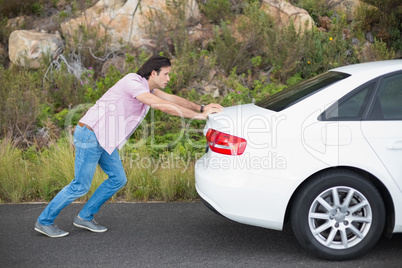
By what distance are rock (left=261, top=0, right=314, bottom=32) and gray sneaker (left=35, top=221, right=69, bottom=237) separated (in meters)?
7.43

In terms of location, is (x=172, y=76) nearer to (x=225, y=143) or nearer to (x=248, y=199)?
(x=225, y=143)

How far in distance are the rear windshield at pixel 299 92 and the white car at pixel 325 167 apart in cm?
11

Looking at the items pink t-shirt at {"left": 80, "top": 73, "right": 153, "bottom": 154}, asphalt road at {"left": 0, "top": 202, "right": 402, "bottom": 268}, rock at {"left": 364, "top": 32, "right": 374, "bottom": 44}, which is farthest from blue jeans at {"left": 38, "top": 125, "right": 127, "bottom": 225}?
rock at {"left": 364, "top": 32, "right": 374, "bottom": 44}

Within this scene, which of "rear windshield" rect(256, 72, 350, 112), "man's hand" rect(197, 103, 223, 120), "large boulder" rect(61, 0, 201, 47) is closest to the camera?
"rear windshield" rect(256, 72, 350, 112)

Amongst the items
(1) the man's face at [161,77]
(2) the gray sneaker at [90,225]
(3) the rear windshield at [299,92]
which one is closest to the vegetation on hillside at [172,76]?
(2) the gray sneaker at [90,225]

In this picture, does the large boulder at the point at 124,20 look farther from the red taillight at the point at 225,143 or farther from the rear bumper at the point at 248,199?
the rear bumper at the point at 248,199

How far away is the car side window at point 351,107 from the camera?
170 inches

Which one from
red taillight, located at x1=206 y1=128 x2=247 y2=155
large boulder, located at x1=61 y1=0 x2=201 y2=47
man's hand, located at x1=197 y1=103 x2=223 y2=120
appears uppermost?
large boulder, located at x1=61 y1=0 x2=201 y2=47

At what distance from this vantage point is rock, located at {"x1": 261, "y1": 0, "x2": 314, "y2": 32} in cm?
1138

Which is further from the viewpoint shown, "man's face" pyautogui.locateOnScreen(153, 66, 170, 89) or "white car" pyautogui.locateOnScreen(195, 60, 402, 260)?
"man's face" pyautogui.locateOnScreen(153, 66, 170, 89)

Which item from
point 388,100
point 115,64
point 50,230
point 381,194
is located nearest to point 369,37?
point 115,64

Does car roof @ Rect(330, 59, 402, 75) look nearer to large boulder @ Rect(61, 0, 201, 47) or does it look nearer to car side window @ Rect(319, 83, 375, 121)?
car side window @ Rect(319, 83, 375, 121)

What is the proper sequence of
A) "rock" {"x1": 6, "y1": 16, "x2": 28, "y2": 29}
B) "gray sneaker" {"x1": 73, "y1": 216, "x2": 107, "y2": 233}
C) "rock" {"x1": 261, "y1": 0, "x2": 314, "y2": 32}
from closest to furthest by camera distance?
"gray sneaker" {"x1": 73, "y1": 216, "x2": 107, "y2": 233} < "rock" {"x1": 261, "y1": 0, "x2": 314, "y2": 32} < "rock" {"x1": 6, "y1": 16, "x2": 28, "y2": 29}

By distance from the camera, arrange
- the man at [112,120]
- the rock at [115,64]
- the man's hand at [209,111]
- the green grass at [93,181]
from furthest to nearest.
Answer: the rock at [115,64], the green grass at [93,181], the man at [112,120], the man's hand at [209,111]
